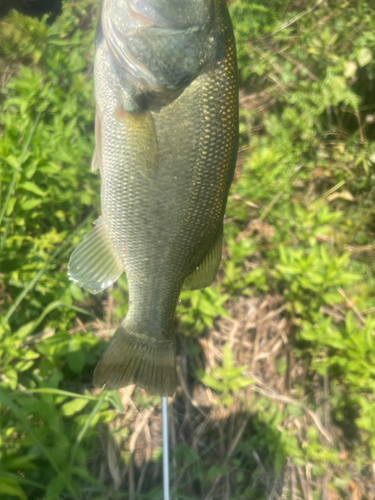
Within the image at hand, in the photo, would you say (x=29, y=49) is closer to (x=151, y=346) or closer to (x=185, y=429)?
(x=151, y=346)

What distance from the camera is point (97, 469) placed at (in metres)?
1.54

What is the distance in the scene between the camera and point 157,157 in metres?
0.91

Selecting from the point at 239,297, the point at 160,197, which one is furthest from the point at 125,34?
the point at 239,297

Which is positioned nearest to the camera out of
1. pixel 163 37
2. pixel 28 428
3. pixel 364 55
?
pixel 163 37

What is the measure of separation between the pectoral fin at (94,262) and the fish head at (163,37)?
531 mm

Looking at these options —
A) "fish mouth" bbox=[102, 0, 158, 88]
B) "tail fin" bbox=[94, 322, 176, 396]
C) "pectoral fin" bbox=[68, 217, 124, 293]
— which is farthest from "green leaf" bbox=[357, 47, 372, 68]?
"tail fin" bbox=[94, 322, 176, 396]

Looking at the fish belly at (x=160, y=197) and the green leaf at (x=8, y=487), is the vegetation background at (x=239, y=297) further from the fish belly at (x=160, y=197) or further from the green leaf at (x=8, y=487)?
the fish belly at (x=160, y=197)

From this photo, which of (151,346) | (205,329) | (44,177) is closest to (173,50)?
(44,177)

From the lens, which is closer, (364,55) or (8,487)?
(8,487)

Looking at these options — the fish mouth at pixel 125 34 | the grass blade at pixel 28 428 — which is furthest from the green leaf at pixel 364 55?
the grass blade at pixel 28 428

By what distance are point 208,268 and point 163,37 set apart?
2.45ft

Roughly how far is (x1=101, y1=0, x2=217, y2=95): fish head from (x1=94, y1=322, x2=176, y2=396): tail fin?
867 millimetres

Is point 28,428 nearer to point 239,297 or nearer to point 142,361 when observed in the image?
point 142,361

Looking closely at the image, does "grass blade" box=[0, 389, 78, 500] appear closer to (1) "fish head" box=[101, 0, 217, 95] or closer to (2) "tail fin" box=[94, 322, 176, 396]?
(2) "tail fin" box=[94, 322, 176, 396]
